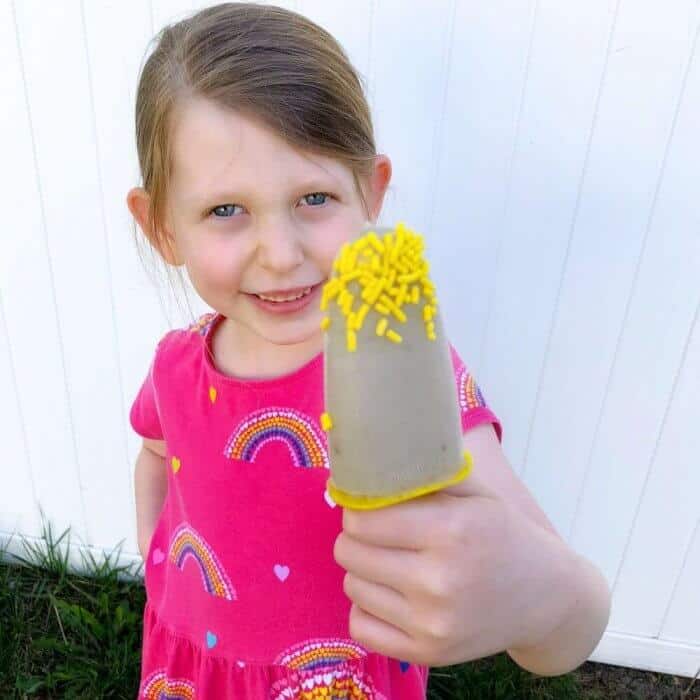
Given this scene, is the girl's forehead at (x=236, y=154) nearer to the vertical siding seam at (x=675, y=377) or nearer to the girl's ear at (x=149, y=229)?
the girl's ear at (x=149, y=229)

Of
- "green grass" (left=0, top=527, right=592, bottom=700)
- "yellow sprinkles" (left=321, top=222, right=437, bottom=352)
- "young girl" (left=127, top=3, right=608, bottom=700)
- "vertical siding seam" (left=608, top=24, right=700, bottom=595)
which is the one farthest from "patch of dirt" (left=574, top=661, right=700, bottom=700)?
"yellow sprinkles" (left=321, top=222, right=437, bottom=352)

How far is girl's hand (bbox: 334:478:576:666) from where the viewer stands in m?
0.69

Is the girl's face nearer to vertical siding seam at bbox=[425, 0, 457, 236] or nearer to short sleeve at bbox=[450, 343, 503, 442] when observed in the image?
short sleeve at bbox=[450, 343, 503, 442]

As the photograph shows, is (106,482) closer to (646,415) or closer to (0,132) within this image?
(0,132)

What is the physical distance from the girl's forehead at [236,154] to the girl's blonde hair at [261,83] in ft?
0.04

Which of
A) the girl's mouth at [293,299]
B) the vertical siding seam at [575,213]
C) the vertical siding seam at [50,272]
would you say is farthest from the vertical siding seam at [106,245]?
the vertical siding seam at [575,213]

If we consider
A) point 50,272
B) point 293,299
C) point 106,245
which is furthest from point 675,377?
point 50,272

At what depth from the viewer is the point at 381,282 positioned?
597 mm

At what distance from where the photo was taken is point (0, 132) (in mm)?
1680

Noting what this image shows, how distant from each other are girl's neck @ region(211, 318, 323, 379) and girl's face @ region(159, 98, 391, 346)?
8 cm

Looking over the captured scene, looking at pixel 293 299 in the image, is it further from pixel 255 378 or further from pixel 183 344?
pixel 183 344

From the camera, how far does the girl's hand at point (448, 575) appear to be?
0.69 m

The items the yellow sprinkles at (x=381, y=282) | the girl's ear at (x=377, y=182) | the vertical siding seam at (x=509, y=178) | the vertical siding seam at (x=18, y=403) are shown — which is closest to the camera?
the yellow sprinkles at (x=381, y=282)

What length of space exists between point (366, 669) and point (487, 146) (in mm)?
1018
